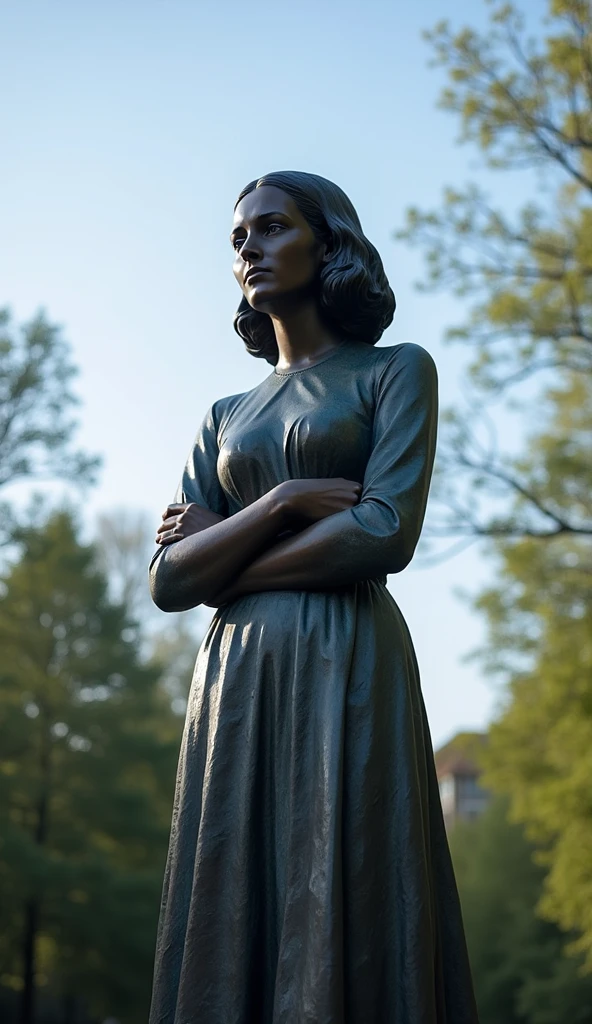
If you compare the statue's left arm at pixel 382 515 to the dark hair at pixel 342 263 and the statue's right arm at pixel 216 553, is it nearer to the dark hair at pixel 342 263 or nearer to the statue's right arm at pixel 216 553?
the statue's right arm at pixel 216 553

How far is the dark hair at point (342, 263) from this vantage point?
3824mm

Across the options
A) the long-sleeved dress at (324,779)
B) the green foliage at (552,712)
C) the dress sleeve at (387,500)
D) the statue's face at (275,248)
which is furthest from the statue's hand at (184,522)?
the green foliage at (552,712)

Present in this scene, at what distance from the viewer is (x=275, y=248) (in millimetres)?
3807

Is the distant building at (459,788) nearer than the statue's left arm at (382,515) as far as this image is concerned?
No

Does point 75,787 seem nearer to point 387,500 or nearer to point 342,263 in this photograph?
point 342,263

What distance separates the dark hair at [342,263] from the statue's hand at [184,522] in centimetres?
77

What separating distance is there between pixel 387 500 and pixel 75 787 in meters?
20.3

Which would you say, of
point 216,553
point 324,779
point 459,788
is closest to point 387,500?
point 216,553

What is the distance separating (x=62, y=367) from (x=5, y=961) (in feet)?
34.2

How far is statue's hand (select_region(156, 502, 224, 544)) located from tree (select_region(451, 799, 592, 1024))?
917 inches

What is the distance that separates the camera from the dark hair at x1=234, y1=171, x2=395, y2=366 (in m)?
3.82

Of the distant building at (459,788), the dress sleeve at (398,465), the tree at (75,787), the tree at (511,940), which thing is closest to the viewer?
the dress sleeve at (398,465)

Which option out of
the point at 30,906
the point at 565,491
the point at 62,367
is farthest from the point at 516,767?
the point at 62,367

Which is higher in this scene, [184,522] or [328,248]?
[328,248]
